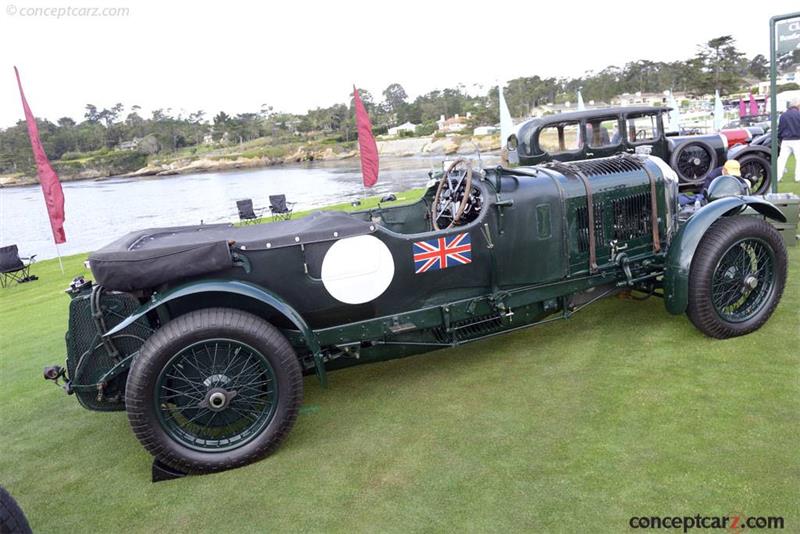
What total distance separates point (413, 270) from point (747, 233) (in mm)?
2442

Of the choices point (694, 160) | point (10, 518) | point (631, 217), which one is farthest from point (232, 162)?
point (10, 518)

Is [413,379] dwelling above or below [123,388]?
below

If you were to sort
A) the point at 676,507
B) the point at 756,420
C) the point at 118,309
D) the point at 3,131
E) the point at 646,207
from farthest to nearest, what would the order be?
the point at 3,131
the point at 646,207
the point at 118,309
the point at 756,420
the point at 676,507

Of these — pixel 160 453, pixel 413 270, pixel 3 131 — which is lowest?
pixel 160 453

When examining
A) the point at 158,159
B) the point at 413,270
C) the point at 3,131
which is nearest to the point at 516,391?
the point at 413,270

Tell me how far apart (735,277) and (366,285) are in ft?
8.91

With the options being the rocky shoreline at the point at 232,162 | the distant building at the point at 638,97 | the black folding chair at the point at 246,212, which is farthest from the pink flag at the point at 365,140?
the distant building at the point at 638,97

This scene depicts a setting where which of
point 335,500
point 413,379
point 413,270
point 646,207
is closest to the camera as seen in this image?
point 335,500

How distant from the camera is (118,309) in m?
3.20

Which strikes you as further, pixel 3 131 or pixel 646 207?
pixel 3 131

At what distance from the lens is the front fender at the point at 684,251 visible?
12.7 feet

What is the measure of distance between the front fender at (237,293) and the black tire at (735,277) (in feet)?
8.66

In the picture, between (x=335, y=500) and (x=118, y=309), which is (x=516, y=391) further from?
(x=118, y=309)

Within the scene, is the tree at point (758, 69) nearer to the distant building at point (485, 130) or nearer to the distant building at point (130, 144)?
the distant building at point (485, 130)
